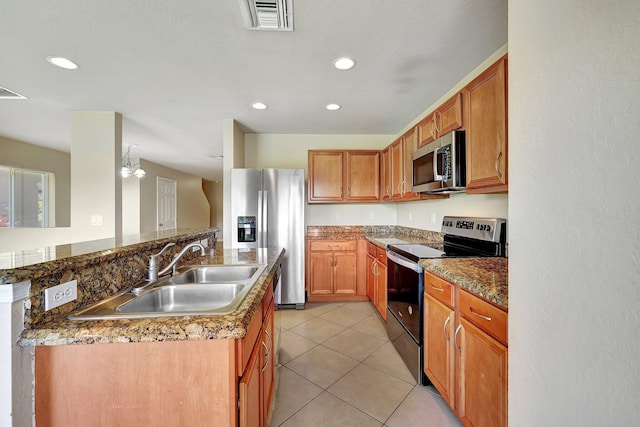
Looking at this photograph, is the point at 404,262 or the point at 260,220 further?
the point at 260,220

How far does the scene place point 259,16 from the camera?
4.92 ft

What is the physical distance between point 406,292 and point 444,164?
3.25 feet

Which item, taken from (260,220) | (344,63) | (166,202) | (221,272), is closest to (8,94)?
(260,220)

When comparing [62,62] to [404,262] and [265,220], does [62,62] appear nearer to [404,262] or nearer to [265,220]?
[265,220]

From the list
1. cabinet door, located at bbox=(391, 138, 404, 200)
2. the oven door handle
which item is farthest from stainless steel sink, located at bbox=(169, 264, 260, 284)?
cabinet door, located at bbox=(391, 138, 404, 200)

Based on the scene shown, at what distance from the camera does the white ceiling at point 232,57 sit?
1473 millimetres

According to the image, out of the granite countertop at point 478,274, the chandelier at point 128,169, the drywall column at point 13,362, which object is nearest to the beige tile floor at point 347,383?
the granite countertop at point 478,274

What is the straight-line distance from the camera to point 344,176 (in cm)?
349

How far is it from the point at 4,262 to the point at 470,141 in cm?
221

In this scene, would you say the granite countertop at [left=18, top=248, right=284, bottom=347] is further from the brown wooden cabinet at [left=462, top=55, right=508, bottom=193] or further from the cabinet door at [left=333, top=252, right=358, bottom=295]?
the cabinet door at [left=333, top=252, right=358, bottom=295]

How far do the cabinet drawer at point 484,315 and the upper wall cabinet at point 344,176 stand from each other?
2.26m

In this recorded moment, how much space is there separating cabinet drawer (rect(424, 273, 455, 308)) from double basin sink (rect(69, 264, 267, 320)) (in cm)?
103

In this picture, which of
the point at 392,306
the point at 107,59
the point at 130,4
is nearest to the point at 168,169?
the point at 107,59

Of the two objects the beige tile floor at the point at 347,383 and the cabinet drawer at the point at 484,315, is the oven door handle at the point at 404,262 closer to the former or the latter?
the cabinet drawer at the point at 484,315
